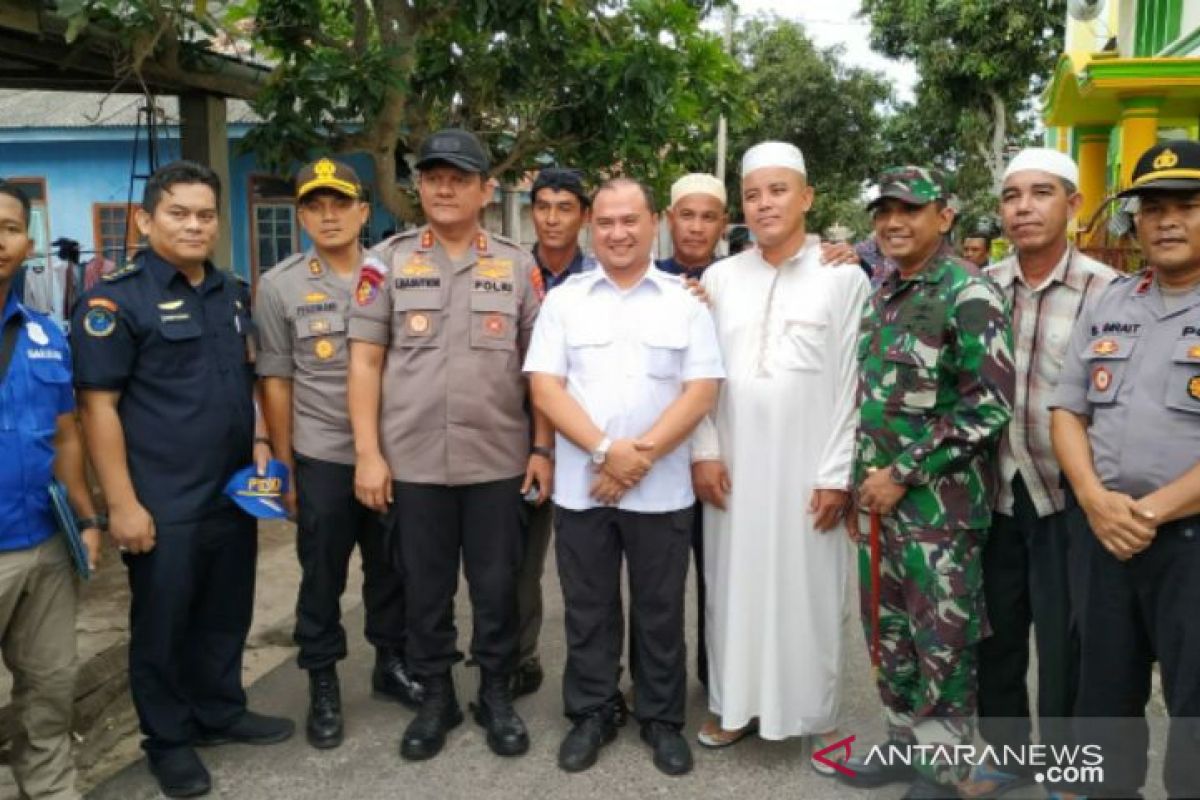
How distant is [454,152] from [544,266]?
79 centimetres

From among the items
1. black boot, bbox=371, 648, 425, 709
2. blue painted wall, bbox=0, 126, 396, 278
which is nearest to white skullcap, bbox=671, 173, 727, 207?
black boot, bbox=371, 648, 425, 709

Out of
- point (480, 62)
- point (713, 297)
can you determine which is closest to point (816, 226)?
point (480, 62)

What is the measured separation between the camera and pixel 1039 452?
2.86m

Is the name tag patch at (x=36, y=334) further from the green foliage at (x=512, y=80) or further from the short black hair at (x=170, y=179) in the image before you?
the green foliage at (x=512, y=80)

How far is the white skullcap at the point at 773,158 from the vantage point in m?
3.23

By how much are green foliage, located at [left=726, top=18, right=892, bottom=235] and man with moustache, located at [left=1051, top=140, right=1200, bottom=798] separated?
22.7m

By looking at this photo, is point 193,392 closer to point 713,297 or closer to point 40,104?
point 713,297

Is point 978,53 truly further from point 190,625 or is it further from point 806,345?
point 190,625

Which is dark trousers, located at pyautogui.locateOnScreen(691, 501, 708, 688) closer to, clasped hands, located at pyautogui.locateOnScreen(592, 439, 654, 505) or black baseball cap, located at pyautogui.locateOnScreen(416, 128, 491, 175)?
clasped hands, located at pyautogui.locateOnScreen(592, 439, 654, 505)

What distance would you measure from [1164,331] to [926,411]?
2.15ft

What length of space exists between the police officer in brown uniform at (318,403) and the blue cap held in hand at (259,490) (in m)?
Answer: 0.13

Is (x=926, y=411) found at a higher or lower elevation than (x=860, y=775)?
higher

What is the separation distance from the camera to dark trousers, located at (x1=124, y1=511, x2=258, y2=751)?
124 inches

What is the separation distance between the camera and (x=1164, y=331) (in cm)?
247
